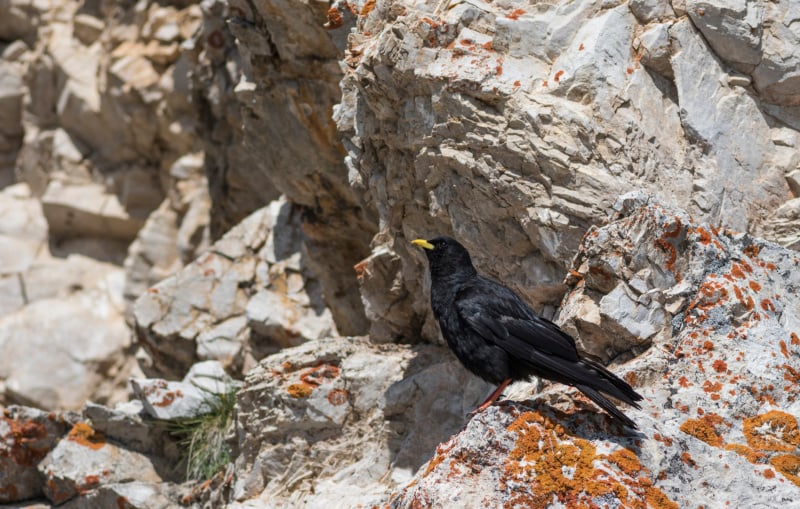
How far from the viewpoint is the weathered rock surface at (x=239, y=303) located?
40.8ft

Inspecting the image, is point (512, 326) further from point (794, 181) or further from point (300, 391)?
point (300, 391)

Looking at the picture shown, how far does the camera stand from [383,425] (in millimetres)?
8258

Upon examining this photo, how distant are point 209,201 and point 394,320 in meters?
9.69

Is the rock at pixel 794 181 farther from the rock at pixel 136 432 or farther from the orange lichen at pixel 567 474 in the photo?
the rock at pixel 136 432

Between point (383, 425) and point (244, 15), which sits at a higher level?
point (244, 15)

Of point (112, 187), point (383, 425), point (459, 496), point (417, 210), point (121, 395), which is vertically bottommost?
point (121, 395)

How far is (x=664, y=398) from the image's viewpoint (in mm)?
5340

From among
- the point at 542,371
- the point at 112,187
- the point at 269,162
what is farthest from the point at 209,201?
the point at 542,371

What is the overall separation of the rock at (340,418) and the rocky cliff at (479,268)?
2cm

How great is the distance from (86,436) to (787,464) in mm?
7485

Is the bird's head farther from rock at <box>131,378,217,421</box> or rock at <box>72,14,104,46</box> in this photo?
rock at <box>72,14,104,46</box>

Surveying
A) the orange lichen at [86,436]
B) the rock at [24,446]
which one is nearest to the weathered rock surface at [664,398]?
the orange lichen at [86,436]

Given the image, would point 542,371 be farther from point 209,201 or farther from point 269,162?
point 209,201

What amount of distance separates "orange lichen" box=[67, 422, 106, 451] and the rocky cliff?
3 centimetres
